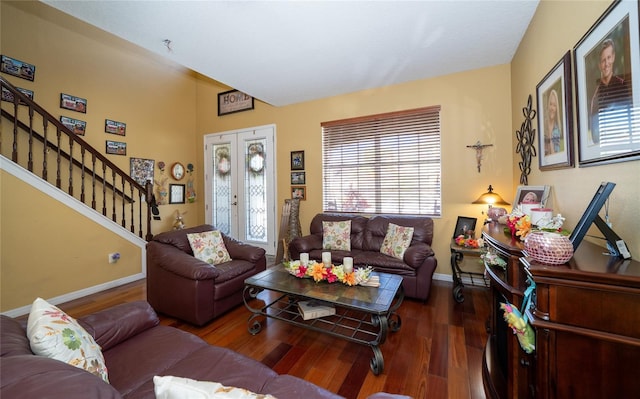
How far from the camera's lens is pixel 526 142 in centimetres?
256

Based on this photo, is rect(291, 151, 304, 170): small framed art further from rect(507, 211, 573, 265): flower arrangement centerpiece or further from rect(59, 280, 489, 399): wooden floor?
rect(507, 211, 573, 265): flower arrangement centerpiece

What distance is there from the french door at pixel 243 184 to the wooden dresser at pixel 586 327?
4210mm

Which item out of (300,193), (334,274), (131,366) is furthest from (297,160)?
(131,366)

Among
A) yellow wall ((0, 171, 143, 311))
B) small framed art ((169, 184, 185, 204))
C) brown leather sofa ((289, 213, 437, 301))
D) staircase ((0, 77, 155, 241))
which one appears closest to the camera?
yellow wall ((0, 171, 143, 311))

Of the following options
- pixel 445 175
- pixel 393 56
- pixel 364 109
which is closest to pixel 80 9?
pixel 393 56

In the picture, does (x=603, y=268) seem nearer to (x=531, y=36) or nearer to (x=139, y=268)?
(x=531, y=36)

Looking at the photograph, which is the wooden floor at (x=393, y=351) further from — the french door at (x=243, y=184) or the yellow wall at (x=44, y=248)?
the french door at (x=243, y=184)

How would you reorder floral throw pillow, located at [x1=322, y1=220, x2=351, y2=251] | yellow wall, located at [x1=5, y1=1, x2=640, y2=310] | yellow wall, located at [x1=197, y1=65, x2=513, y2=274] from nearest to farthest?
yellow wall, located at [x1=5, y1=1, x2=640, y2=310] < yellow wall, located at [x1=197, y1=65, x2=513, y2=274] < floral throw pillow, located at [x1=322, y1=220, x2=351, y2=251]

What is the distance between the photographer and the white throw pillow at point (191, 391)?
571 millimetres

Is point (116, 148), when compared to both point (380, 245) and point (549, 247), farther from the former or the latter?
point (549, 247)

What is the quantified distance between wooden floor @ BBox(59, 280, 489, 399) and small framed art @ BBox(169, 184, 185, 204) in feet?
8.39

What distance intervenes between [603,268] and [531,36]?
2506 millimetres

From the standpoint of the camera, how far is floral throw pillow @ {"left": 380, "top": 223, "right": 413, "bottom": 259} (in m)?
3.17

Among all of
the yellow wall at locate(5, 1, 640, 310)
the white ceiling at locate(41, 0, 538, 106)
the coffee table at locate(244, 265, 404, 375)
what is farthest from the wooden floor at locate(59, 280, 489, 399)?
the white ceiling at locate(41, 0, 538, 106)
